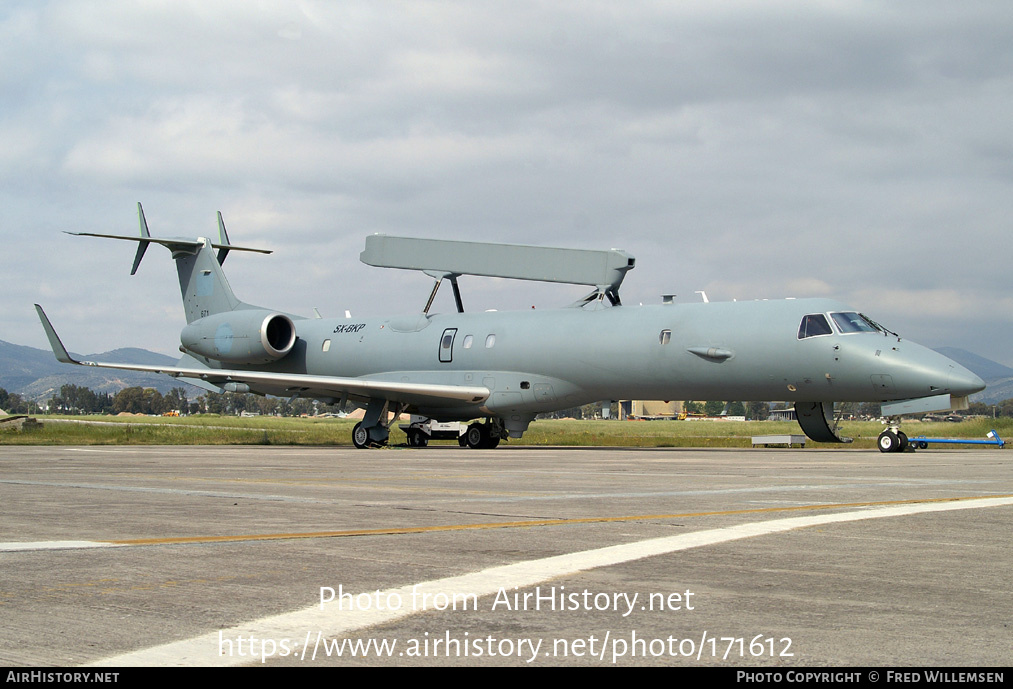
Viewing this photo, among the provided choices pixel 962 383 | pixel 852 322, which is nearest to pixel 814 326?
pixel 852 322

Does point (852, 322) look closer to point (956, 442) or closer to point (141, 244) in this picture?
point (956, 442)

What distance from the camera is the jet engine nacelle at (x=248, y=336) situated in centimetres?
3541

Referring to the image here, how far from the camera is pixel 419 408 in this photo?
107ft

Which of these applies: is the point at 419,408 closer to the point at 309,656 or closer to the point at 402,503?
the point at 402,503

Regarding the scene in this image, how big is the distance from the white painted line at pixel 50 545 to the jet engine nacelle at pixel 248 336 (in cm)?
2886

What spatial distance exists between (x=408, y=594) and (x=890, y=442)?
21.6m

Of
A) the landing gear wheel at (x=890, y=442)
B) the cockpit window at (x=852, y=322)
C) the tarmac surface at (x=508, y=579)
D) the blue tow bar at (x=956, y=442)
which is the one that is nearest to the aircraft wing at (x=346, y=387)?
the cockpit window at (x=852, y=322)

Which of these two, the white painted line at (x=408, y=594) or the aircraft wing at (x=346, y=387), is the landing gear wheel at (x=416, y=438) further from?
the white painted line at (x=408, y=594)

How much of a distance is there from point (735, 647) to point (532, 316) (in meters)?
26.3

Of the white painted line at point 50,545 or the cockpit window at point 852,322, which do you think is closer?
the white painted line at point 50,545

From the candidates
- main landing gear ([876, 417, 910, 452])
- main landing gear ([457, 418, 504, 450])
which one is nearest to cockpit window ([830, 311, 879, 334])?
main landing gear ([876, 417, 910, 452])

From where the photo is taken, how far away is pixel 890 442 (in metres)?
24.2

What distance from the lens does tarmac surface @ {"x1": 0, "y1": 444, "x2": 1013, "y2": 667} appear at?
397 centimetres

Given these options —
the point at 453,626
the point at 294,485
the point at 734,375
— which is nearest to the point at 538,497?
the point at 294,485
